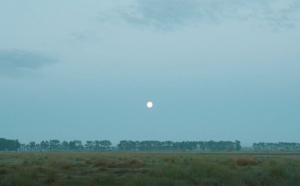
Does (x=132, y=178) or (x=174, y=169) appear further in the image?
(x=174, y=169)

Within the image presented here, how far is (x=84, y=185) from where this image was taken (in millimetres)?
22812

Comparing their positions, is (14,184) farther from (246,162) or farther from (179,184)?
(246,162)

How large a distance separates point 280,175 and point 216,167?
11.4ft

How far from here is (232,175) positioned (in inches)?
995

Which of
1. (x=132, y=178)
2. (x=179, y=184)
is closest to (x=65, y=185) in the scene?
(x=132, y=178)

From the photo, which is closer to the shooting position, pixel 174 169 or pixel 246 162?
pixel 174 169

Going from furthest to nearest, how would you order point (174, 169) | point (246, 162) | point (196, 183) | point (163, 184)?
point (246, 162)
point (174, 169)
point (196, 183)
point (163, 184)

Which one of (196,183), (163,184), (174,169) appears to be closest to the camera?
(163,184)

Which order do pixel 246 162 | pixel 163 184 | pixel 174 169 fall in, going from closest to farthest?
1. pixel 163 184
2. pixel 174 169
3. pixel 246 162

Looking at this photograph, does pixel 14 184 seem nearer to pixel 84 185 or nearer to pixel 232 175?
pixel 84 185

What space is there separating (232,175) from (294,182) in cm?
308

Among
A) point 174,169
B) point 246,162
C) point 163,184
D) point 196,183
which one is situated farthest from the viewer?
point 246,162

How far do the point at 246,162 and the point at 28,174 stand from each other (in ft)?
64.3

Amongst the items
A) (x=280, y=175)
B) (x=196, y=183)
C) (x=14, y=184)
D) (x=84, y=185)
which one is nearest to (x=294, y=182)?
(x=280, y=175)
